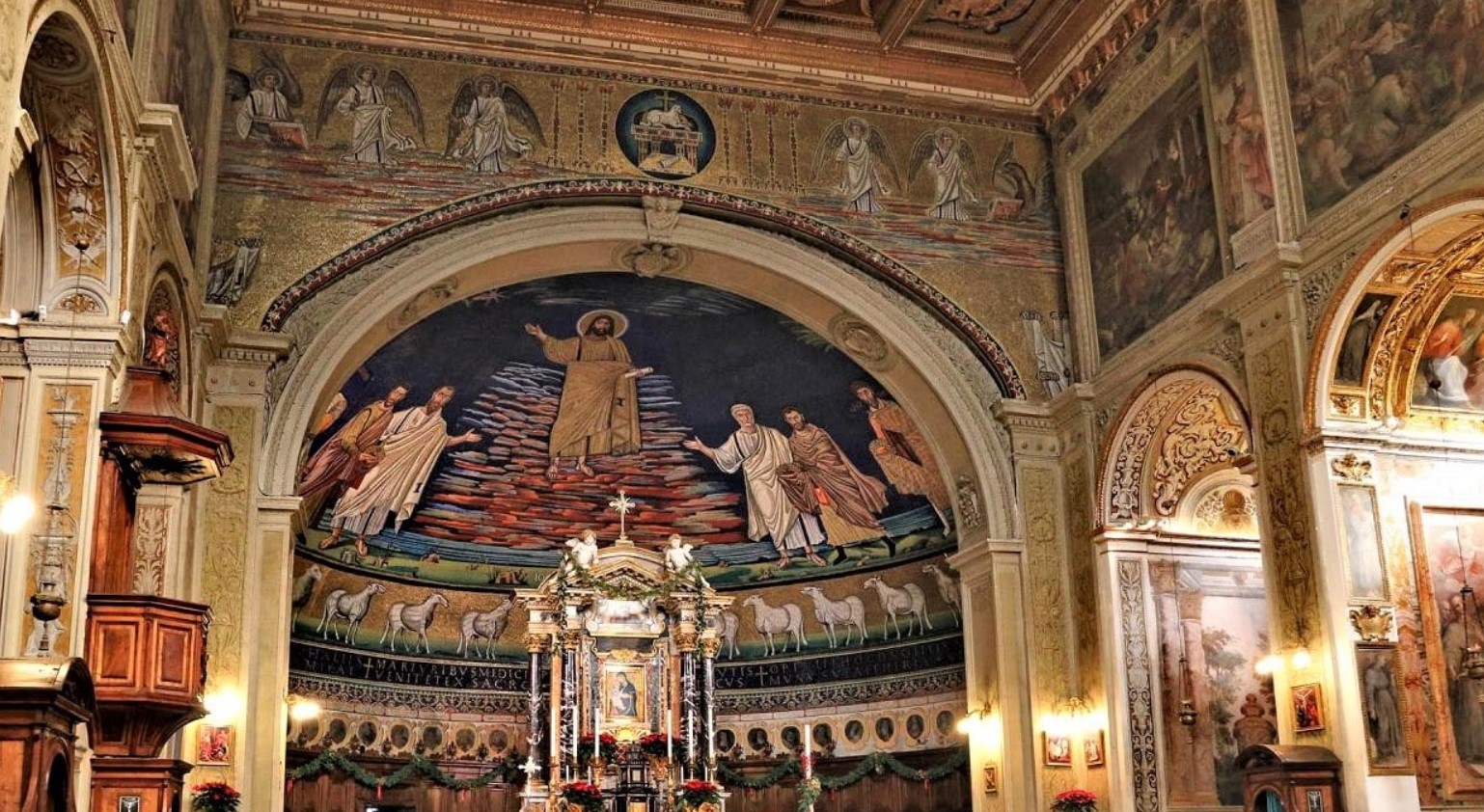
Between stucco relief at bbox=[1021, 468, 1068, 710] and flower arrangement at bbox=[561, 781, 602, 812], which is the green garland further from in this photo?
stucco relief at bbox=[1021, 468, 1068, 710]

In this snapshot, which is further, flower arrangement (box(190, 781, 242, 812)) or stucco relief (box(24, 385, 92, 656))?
flower arrangement (box(190, 781, 242, 812))

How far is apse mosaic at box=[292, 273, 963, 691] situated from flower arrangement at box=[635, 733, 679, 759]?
2301 mm

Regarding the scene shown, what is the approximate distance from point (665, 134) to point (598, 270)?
174 cm

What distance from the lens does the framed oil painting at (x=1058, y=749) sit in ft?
51.1

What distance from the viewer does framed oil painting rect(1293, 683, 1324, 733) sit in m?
12.2

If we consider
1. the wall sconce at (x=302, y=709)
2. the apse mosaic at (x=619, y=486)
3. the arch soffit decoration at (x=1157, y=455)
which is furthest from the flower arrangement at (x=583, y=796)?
the arch soffit decoration at (x=1157, y=455)

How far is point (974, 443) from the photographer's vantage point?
656 inches

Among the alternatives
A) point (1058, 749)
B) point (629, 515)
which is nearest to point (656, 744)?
point (629, 515)

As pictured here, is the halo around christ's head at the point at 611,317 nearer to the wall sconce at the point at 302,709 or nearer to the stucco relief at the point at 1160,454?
the wall sconce at the point at 302,709

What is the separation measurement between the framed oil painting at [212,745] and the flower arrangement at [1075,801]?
775 centimetres

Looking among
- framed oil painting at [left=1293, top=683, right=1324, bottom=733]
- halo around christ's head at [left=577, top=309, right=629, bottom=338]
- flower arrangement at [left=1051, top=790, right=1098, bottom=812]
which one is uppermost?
→ halo around christ's head at [left=577, top=309, right=629, bottom=338]

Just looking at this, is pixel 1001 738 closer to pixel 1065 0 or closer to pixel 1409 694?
pixel 1409 694

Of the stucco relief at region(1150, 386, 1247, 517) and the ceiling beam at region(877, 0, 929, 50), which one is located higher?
the ceiling beam at region(877, 0, 929, 50)

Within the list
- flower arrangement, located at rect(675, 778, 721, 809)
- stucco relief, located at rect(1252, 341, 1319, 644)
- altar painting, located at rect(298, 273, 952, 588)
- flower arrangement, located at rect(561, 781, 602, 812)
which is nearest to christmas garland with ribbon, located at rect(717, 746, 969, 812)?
flower arrangement, located at rect(675, 778, 721, 809)
